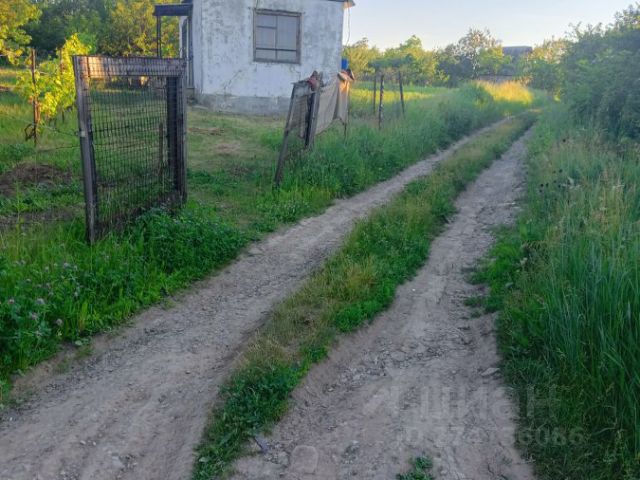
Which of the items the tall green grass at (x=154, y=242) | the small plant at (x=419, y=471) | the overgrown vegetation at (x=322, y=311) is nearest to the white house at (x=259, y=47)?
the tall green grass at (x=154, y=242)

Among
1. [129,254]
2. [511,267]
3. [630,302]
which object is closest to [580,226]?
[511,267]

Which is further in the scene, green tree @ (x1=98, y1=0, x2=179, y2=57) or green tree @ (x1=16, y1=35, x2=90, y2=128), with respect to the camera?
green tree @ (x1=98, y1=0, x2=179, y2=57)

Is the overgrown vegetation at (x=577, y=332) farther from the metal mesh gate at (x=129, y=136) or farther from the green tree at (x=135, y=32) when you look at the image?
the green tree at (x=135, y=32)

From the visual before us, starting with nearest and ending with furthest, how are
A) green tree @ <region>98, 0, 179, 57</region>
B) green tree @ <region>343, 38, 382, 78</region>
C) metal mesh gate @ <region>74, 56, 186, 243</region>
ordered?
metal mesh gate @ <region>74, 56, 186, 243</region>, green tree @ <region>98, 0, 179, 57</region>, green tree @ <region>343, 38, 382, 78</region>

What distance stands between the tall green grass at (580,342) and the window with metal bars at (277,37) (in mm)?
13238

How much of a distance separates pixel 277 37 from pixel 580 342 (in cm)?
1532

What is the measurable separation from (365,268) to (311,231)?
6.13 ft

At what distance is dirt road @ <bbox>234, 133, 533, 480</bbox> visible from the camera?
10.8 ft

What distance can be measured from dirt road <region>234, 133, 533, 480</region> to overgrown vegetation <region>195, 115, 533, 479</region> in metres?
0.14

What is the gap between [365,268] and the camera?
582 cm

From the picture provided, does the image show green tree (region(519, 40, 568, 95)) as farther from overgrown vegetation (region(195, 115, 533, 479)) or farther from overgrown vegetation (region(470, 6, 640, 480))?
overgrown vegetation (region(470, 6, 640, 480))

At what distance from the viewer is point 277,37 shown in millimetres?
17109

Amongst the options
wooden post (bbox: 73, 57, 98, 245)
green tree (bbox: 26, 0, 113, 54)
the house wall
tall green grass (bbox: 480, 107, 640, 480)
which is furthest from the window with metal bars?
tall green grass (bbox: 480, 107, 640, 480)

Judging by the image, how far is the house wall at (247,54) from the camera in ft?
53.6
